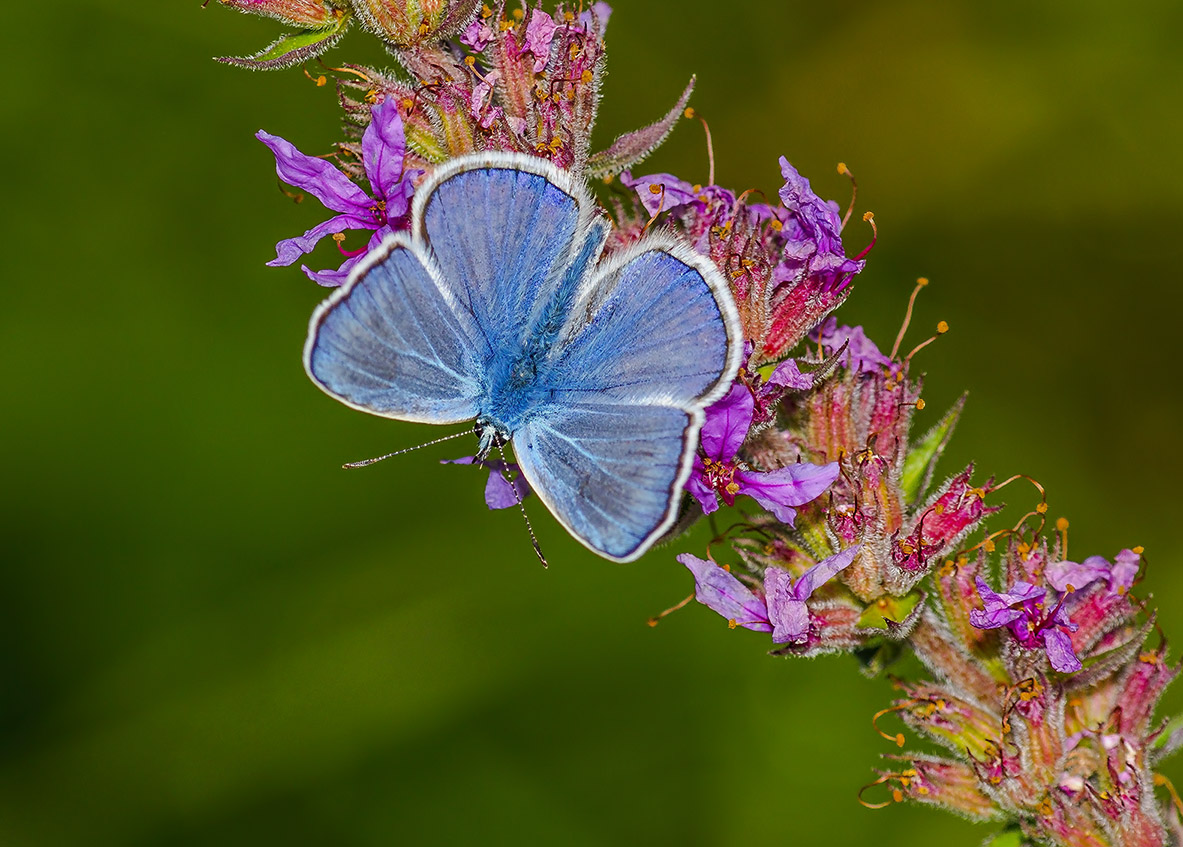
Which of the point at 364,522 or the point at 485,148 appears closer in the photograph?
the point at 485,148

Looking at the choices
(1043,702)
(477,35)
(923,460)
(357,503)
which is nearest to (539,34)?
(477,35)

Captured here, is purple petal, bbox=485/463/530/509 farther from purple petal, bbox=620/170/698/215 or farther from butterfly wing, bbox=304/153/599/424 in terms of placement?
purple petal, bbox=620/170/698/215

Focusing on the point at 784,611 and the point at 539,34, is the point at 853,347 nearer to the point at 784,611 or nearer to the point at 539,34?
the point at 784,611

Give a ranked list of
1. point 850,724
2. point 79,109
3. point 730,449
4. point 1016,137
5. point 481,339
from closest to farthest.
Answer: point 730,449 → point 481,339 → point 850,724 → point 79,109 → point 1016,137

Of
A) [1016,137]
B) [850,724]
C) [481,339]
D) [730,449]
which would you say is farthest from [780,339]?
[1016,137]

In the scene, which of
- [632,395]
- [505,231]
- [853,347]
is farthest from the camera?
[853,347]

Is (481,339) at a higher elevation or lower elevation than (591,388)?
higher

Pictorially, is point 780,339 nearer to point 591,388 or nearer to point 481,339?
point 591,388
